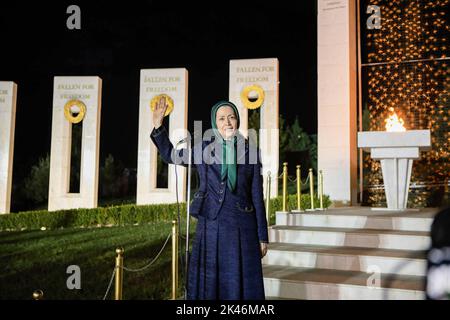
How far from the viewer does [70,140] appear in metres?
12.3

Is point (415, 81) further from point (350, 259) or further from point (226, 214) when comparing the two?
point (226, 214)

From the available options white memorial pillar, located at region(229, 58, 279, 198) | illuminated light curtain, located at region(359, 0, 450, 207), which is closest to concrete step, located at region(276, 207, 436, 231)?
illuminated light curtain, located at region(359, 0, 450, 207)

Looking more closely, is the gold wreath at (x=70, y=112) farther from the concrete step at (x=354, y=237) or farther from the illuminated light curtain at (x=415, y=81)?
the concrete step at (x=354, y=237)

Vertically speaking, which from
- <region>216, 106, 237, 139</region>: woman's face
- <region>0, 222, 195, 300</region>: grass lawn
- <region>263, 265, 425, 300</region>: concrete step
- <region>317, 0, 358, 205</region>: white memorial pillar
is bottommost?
<region>0, 222, 195, 300</region>: grass lawn

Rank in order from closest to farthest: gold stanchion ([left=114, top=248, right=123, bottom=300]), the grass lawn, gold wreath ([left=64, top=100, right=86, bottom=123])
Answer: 1. gold stanchion ([left=114, top=248, right=123, bottom=300])
2. the grass lawn
3. gold wreath ([left=64, top=100, right=86, bottom=123])

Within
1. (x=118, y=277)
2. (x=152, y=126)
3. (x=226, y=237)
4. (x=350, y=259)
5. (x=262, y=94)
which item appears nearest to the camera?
(x=226, y=237)

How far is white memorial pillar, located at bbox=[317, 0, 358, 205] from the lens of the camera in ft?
27.8

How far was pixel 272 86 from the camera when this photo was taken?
36.0 ft

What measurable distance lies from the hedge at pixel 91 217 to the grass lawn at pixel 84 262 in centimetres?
169

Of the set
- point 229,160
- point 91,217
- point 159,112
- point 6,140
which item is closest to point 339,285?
point 229,160

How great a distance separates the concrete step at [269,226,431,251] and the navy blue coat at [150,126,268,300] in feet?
8.59

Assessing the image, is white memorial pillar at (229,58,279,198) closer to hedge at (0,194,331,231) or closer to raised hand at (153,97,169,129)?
hedge at (0,194,331,231)

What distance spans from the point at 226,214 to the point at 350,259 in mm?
2418
